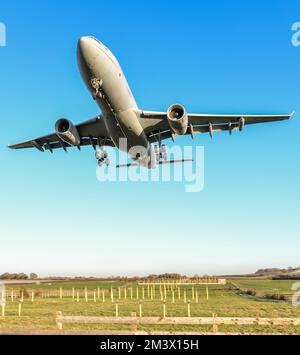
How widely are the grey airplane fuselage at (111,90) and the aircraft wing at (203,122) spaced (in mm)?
1192

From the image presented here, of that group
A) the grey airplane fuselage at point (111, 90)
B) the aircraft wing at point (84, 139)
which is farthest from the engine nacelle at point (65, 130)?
the grey airplane fuselage at point (111, 90)

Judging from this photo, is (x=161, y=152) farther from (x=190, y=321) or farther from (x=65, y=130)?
(x=190, y=321)

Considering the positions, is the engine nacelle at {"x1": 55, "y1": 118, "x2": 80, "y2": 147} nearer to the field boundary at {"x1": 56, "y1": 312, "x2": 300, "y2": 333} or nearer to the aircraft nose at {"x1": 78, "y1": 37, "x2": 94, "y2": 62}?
the aircraft nose at {"x1": 78, "y1": 37, "x2": 94, "y2": 62}

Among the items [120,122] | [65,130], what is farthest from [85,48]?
[65,130]

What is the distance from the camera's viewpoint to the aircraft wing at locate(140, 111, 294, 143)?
24594 mm

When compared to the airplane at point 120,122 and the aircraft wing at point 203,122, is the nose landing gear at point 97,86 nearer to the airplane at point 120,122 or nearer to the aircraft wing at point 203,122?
the airplane at point 120,122

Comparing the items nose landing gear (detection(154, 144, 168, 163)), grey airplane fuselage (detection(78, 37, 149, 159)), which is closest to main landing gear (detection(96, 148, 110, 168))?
grey airplane fuselage (detection(78, 37, 149, 159))

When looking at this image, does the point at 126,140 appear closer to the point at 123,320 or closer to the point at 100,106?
the point at 100,106

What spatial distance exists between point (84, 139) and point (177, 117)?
8.74m

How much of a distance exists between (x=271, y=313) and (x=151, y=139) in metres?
13.2

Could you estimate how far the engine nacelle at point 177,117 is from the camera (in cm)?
2223

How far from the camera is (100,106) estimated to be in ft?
70.4

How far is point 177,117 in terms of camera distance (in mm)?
22625
